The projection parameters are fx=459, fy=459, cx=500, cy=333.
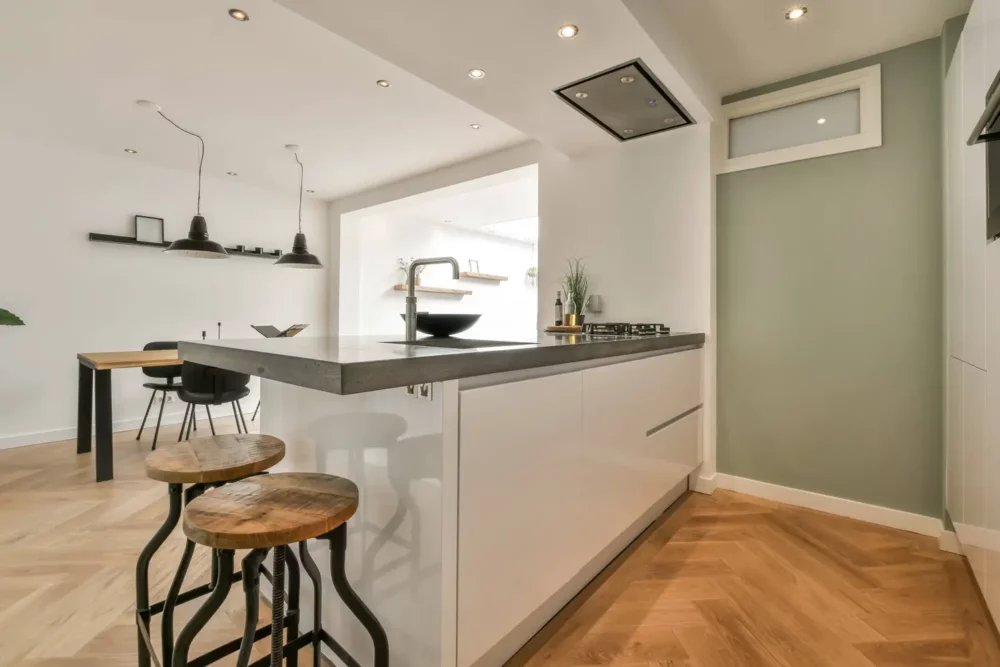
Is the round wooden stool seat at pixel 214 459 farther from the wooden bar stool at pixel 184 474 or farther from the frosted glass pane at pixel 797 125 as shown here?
the frosted glass pane at pixel 797 125

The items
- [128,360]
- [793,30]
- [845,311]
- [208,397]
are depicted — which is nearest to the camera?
[793,30]

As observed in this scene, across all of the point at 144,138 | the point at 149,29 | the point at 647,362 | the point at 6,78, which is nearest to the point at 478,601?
the point at 647,362

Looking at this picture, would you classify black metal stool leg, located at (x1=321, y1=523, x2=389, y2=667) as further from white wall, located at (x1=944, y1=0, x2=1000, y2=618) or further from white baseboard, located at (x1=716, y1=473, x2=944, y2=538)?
white baseboard, located at (x1=716, y1=473, x2=944, y2=538)

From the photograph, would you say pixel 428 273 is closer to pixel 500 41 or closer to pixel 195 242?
pixel 195 242

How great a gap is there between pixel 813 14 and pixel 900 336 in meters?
1.59

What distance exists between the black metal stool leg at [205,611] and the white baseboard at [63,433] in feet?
11.4

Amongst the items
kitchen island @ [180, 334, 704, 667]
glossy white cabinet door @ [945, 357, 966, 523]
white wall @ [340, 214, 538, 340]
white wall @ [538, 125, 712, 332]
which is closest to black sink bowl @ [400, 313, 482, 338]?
kitchen island @ [180, 334, 704, 667]

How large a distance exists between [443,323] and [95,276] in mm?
4163

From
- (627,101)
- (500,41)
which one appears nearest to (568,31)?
(500,41)

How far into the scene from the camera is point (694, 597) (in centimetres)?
168

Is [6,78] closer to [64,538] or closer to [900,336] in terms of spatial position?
[64,538]

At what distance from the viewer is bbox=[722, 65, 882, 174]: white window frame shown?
2334 mm

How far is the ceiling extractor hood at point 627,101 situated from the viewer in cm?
221

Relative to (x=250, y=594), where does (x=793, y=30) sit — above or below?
above
